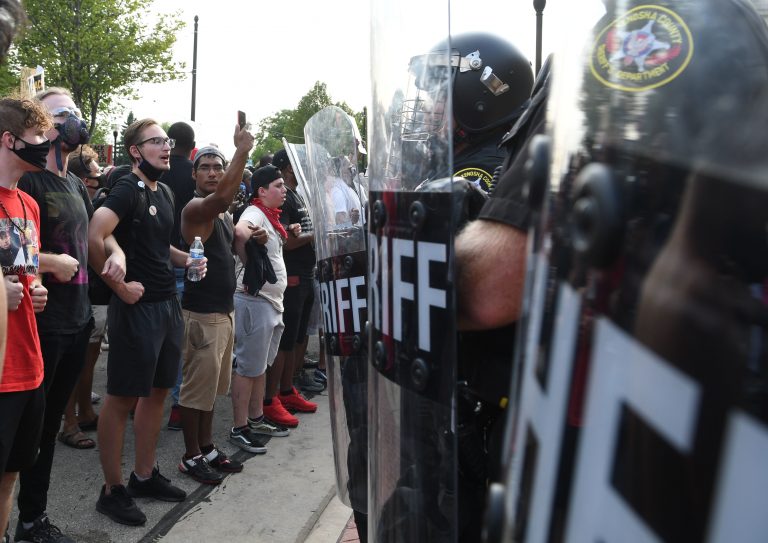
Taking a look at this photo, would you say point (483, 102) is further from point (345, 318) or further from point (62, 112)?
point (62, 112)

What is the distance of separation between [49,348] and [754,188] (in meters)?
3.34

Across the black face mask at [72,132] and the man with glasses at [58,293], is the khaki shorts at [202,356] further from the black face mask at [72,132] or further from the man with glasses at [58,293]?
the black face mask at [72,132]

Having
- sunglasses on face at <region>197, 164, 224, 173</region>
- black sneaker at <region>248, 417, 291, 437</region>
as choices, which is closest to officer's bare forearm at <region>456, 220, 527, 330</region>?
sunglasses on face at <region>197, 164, 224, 173</region>

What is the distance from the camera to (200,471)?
4223 millimetres

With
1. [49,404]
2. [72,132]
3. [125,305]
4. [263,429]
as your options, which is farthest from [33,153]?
[263,429]

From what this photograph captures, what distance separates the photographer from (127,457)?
4.46 meters

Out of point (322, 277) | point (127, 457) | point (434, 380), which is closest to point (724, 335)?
point (434, 380)

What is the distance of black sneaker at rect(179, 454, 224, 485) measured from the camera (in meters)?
4.20

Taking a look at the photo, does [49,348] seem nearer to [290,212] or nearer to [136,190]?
[136,190]

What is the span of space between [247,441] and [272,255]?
4.40ft

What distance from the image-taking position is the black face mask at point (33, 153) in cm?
286

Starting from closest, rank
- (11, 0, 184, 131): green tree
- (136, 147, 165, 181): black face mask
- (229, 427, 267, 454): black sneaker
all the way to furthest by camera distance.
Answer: (136, 147, 165, 181): black face mask, (229, 427, 267, 454): black sneaker, (11, 0, 184, 131): green tree

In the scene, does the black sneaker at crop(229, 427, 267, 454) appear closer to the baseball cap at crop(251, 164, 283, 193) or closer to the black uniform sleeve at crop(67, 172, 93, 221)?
the baseball cap at crop(251, 164, 283, 193)

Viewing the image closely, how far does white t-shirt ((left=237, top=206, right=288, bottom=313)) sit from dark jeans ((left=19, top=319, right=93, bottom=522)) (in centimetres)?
165
